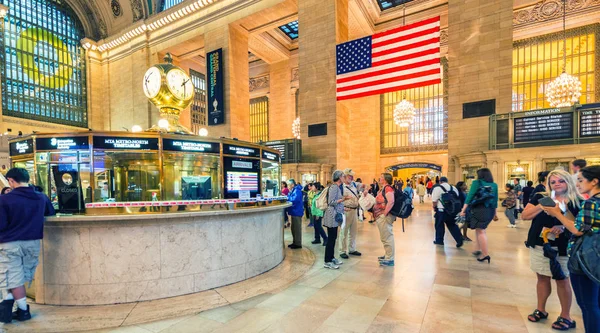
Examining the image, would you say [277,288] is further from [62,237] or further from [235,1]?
[235,1]

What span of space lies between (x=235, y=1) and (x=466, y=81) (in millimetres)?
15227

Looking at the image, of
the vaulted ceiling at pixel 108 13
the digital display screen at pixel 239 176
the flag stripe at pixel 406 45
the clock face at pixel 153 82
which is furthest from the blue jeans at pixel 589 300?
the vaulted ceiling at pixel 108 13

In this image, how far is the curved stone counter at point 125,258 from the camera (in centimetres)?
352

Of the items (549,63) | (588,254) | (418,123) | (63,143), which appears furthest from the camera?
(418,123)

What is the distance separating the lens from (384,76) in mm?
10656

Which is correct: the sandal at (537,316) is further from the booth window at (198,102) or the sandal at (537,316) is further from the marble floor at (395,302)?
the booth window at (198,102)

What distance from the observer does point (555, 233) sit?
2.68 m

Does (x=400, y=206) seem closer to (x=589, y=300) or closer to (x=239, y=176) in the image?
(x=589, y=300)

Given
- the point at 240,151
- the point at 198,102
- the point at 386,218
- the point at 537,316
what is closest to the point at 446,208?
the point at 386,218

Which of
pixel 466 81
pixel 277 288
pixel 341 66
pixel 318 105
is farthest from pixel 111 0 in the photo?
pixel 277 288

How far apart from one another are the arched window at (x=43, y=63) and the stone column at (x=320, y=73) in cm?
2372

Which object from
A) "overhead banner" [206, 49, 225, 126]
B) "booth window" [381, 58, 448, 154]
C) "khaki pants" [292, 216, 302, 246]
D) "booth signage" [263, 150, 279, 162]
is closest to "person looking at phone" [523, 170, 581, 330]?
"khaki pants" [292, 216, 302, 246]

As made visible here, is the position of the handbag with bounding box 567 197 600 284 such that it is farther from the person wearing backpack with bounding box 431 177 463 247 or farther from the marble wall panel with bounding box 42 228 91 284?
the marble wall panel with bounding box 42 228 91 284

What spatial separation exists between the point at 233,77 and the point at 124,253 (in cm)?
1670
